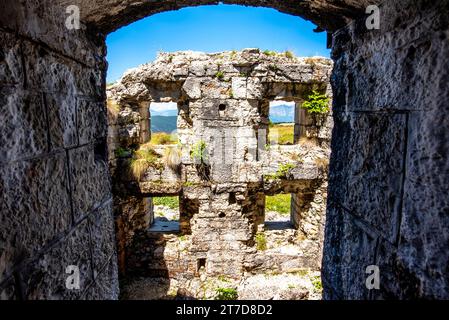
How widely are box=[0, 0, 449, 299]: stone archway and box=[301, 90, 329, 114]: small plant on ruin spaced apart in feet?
15.6

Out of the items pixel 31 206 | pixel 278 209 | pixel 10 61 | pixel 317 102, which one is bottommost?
pixel 278 209

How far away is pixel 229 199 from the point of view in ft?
21.1

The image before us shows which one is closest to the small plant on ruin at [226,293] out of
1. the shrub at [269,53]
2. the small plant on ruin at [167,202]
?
the small plant on ruin at [167,202]

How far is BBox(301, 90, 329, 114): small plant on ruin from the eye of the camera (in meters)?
6.29

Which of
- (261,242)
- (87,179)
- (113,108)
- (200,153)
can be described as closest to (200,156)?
(200,153)

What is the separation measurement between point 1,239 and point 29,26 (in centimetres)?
78

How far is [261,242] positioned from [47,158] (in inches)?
247

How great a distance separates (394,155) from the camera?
1.12 m

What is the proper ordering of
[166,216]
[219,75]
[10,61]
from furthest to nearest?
[166,216], [219,75], [10,61]

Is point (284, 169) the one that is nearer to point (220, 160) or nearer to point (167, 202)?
point (220, 160)

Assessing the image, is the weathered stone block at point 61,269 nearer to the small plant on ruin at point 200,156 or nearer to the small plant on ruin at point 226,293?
the small plant on ruin at point 200,156

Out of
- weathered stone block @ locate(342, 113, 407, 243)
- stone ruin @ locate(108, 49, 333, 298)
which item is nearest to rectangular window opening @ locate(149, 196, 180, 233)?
stone ruin @ locate(108, 49, 333, 298)

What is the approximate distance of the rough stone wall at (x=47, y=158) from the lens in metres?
0.92

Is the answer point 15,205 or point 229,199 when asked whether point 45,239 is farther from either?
point 229,199
